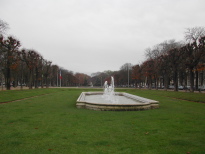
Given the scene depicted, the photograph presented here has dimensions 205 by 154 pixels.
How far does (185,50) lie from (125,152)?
1297 inches

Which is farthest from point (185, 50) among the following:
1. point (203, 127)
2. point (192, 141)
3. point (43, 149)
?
point (43, 149)

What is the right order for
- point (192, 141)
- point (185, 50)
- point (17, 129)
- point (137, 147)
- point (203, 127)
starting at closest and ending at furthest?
point (137, 147), point (192, 141), point (17, 129), point (203, 127), point (185, 50)

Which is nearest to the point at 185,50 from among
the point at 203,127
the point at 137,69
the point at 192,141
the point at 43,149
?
the point at 137,69

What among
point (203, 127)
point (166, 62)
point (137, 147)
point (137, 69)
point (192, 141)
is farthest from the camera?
point (137, 69)

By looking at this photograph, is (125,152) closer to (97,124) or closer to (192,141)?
(192,141)

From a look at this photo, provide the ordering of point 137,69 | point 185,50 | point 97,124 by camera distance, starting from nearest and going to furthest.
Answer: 1. point 97,124
2. point 185,50
3. point 137,69

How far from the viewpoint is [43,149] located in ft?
16.2

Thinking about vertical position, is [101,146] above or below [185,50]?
below

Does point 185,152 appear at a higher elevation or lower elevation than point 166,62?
lower

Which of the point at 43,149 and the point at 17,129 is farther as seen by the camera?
the point at 17,129

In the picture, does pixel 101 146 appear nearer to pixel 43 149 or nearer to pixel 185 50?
pixel 43 149

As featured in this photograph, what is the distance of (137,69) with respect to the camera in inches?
2251

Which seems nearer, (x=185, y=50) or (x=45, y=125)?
(x=45, y=125)

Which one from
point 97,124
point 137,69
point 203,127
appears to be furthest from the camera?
point 137,69
